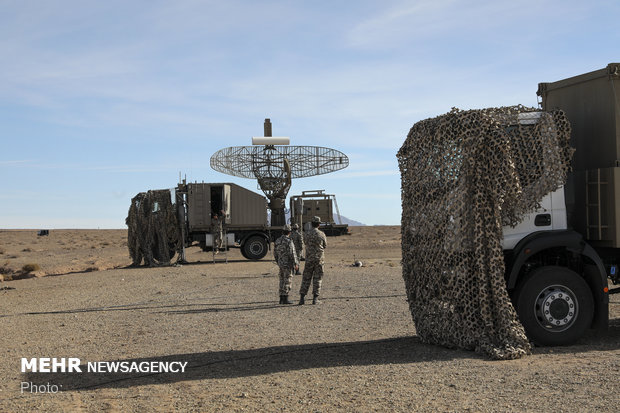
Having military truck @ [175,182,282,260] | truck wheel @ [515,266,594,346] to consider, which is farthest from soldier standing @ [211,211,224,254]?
truck wheel @ [515,266,594,346]

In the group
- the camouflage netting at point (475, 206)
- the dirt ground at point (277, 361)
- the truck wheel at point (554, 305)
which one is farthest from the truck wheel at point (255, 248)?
the truck wheel at point (554, 305)

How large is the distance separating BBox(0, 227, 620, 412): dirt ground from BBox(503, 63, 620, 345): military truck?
46 cm

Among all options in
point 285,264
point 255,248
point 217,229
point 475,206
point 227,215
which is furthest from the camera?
point 255,248

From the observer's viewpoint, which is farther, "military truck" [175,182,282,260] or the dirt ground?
"military truck" [175,182,282,260]

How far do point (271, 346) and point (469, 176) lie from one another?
12.2 feet

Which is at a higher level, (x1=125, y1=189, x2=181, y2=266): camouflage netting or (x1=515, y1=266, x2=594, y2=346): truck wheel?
(x1=125, y1=189, x2=181, y2=266): camouflage netting

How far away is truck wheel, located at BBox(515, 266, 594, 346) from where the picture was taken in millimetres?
8484

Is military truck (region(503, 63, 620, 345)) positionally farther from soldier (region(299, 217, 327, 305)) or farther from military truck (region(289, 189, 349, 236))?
military truck (region(289, 189, 349, 236))

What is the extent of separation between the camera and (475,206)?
8.24m

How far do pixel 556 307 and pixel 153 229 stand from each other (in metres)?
21.1

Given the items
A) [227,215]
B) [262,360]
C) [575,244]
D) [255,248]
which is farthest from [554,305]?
[255,248]

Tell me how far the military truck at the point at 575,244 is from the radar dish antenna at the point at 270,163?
2192cm

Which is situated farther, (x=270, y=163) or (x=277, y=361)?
(x=270, y=163)

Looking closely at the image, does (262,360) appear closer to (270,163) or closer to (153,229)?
(153,229)
